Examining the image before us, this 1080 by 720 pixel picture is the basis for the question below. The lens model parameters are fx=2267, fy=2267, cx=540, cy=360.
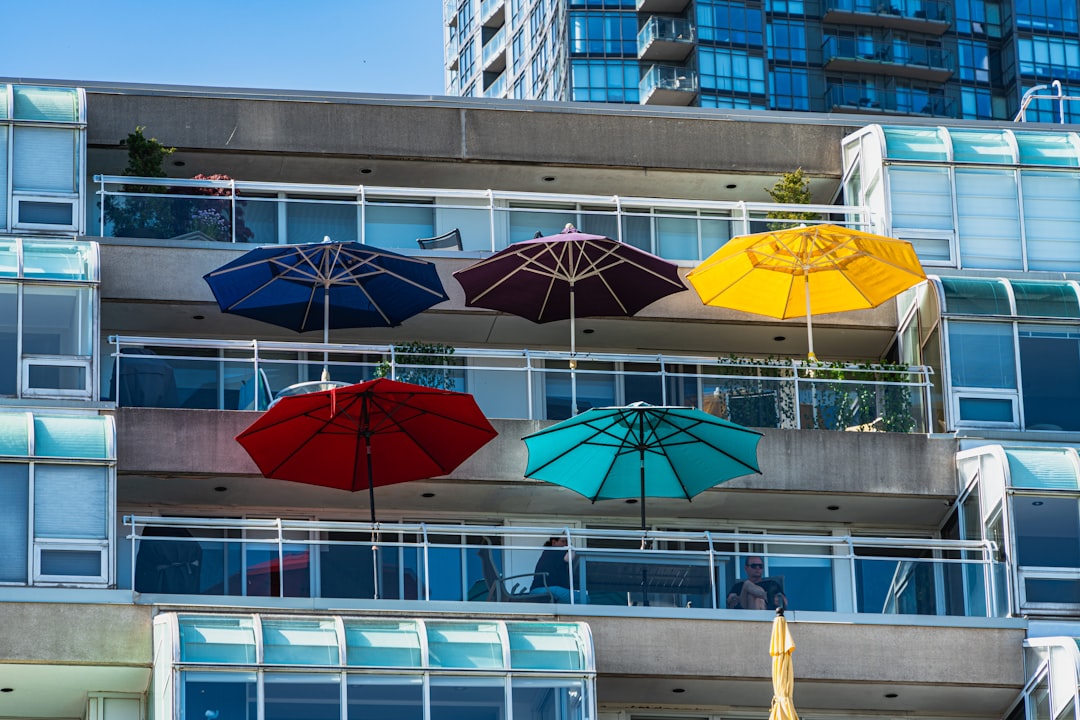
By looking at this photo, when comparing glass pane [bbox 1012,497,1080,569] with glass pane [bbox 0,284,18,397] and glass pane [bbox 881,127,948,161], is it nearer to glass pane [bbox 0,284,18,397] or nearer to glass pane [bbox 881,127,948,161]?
glass pane [bbox 881,127,948,161]

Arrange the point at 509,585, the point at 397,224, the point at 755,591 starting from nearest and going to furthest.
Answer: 1. the point at 509,585
2. the point at 755,591
3. the point at 397,224

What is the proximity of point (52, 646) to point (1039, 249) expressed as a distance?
54.5 feet

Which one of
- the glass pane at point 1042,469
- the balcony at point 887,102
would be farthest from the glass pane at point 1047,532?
the balcony at point 887,102

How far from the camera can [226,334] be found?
111 feet

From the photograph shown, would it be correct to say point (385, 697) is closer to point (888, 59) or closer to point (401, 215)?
point (401, 215)

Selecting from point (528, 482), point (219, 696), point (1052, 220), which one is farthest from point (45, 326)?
point (1052, 220)

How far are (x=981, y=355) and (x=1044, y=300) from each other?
1.31 meters

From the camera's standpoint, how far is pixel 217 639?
25203 mm

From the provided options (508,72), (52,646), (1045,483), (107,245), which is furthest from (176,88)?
(508,72)

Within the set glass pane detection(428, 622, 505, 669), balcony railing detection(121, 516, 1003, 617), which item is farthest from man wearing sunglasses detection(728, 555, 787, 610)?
glass pane detection(428, 622, 505, 669)

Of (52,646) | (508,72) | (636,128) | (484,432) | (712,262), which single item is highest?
(508,72)

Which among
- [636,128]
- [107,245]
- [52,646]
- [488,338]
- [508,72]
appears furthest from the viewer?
[508,72]

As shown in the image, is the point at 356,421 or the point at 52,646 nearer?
the point at 52,646

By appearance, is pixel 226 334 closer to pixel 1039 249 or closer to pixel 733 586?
pixel 733 586
